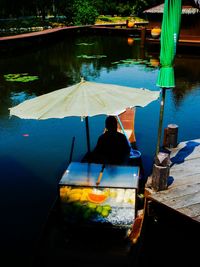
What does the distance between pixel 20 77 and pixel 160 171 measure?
1667cm

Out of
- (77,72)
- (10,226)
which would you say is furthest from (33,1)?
(10,226)

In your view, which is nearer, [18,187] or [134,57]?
[18,187]

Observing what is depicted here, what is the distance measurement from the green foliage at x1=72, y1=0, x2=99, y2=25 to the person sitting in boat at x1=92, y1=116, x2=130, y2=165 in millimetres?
45196

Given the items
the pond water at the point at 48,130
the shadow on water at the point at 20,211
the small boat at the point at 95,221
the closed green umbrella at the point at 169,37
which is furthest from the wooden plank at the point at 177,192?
the shadow on water at the point at 20,211

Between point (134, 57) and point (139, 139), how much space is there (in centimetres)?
1897

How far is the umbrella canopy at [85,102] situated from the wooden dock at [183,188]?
6.09 ft

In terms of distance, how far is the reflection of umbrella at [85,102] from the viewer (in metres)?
5.39

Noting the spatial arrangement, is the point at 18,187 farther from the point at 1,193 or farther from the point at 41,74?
the point at 41,74

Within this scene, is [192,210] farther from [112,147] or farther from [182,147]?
[182,147]

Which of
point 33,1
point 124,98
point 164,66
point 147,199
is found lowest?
point 147,199

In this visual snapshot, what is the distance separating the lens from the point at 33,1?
60.4m

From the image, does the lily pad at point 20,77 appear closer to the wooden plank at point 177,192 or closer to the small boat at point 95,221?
the small boat at point 95,221

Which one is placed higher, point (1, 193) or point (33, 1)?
point (33, 1)

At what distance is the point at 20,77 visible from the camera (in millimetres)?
20578
